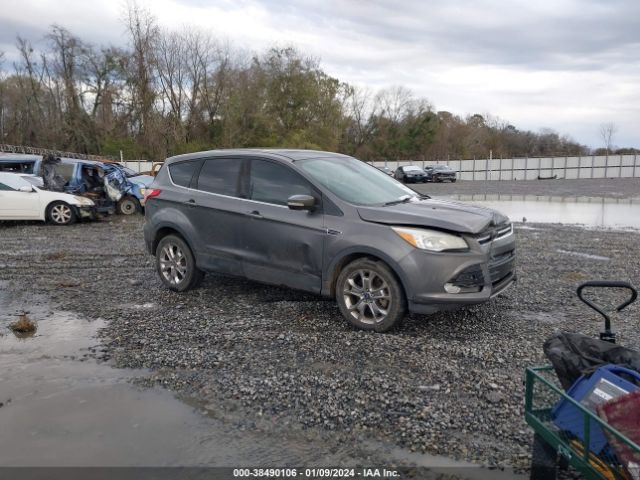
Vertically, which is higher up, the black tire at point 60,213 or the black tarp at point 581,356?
the black tarp at point 581,356

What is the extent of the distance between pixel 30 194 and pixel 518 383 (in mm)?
14062

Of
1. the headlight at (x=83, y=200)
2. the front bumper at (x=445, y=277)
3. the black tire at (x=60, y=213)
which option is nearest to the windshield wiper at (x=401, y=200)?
the front bumper at (x=445, y=277)

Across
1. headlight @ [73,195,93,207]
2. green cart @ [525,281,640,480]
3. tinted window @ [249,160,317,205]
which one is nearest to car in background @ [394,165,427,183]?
headlight @ [73,195,93,207]

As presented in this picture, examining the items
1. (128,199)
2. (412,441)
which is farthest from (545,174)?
(412,441)

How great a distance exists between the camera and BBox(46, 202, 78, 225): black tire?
1481 cm

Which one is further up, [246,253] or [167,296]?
[246,253]

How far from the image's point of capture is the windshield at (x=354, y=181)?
5949 millimetres

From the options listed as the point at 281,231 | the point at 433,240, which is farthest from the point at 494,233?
the point at 281,231

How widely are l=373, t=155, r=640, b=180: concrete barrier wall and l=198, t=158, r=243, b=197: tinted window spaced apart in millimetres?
49209

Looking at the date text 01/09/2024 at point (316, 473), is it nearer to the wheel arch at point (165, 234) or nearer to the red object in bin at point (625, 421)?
the red object in bin at point (625, 421)

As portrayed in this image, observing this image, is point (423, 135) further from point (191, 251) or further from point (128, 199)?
point (191, 251)

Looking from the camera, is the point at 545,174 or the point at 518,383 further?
the point at 545,174

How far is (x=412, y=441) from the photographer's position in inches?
138

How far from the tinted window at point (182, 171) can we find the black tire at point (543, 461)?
5.35 meters
